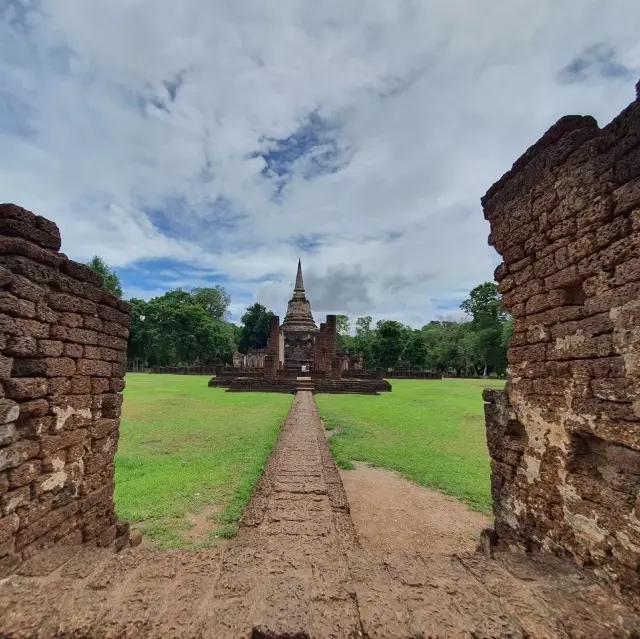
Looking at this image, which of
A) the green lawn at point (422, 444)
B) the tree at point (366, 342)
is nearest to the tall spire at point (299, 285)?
the tree at point (366, 342)

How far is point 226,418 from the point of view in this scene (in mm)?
12430

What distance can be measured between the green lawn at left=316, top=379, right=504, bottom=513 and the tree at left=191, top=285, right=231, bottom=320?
2214 inches

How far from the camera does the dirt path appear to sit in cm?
446

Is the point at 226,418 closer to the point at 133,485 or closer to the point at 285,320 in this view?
the point at 133,485

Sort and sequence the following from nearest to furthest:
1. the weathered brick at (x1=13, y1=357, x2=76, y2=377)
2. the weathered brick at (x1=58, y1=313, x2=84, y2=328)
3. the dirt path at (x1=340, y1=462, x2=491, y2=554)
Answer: the weathered brick at (x1=13, y1=357, x2=76, y2=377) < the weathered brick at (x1=58, y1=313, x2=84, y2=328) < the dirt path at (x1=340, y1=462, x2=491, y2=554)

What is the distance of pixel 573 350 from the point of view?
3.05 metres

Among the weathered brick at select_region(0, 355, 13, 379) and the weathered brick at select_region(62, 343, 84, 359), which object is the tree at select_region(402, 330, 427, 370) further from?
the weathered brick at select_region(0, 355, 13, 379)

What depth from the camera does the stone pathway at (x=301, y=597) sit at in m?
2.19

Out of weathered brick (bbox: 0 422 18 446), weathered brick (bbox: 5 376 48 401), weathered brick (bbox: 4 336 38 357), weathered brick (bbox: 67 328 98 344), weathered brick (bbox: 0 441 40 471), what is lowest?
weathered brick (bbox: 0 441 40 471)

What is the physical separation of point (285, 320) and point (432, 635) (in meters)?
39.3

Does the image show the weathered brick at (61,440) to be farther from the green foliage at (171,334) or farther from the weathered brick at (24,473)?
the green foliage at (171,334)

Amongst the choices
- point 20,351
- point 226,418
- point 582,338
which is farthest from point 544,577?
point 226,418

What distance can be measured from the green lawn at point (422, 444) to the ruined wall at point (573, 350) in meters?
2.35

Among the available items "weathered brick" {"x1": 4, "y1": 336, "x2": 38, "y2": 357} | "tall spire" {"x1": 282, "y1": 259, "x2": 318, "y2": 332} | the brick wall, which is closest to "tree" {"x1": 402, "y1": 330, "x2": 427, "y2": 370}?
"tall spire" {"x1": 282, "y1": 259, "x2": 318, "y2": 332}
